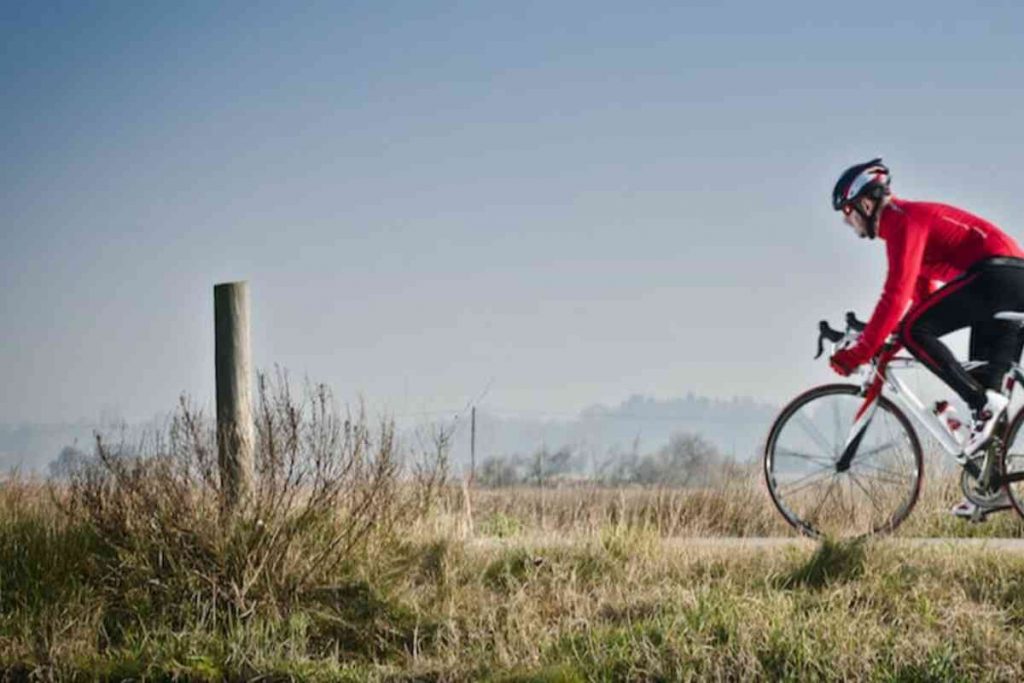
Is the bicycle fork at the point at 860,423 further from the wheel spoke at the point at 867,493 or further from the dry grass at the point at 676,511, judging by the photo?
the dry grass at the point at 676,511

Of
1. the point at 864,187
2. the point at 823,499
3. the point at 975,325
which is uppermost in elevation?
the point at 864,187

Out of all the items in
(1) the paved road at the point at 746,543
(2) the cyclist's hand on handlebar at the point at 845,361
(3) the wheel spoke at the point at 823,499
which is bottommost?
(1) the paved road at the point at 746,543

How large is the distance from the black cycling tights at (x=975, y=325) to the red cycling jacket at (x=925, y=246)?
10cm

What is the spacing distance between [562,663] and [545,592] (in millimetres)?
1182

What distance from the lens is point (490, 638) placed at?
28.3 feet

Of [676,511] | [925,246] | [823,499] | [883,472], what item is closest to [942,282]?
[925,246]

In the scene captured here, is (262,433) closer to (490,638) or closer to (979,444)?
(490,638)

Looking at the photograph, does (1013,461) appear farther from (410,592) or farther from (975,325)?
(410,592)

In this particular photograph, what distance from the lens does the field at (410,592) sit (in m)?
8.05

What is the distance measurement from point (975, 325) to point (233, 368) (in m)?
5.28

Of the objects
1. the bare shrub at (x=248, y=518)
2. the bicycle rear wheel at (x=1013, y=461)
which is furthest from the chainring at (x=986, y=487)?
the bare shrub at (x=248, y=518)

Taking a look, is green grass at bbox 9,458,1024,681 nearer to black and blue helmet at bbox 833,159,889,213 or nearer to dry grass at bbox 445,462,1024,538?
dry grass at bbox 445,462,1024,538

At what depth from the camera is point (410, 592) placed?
30.9 ft

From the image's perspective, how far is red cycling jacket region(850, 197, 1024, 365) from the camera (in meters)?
9.27
